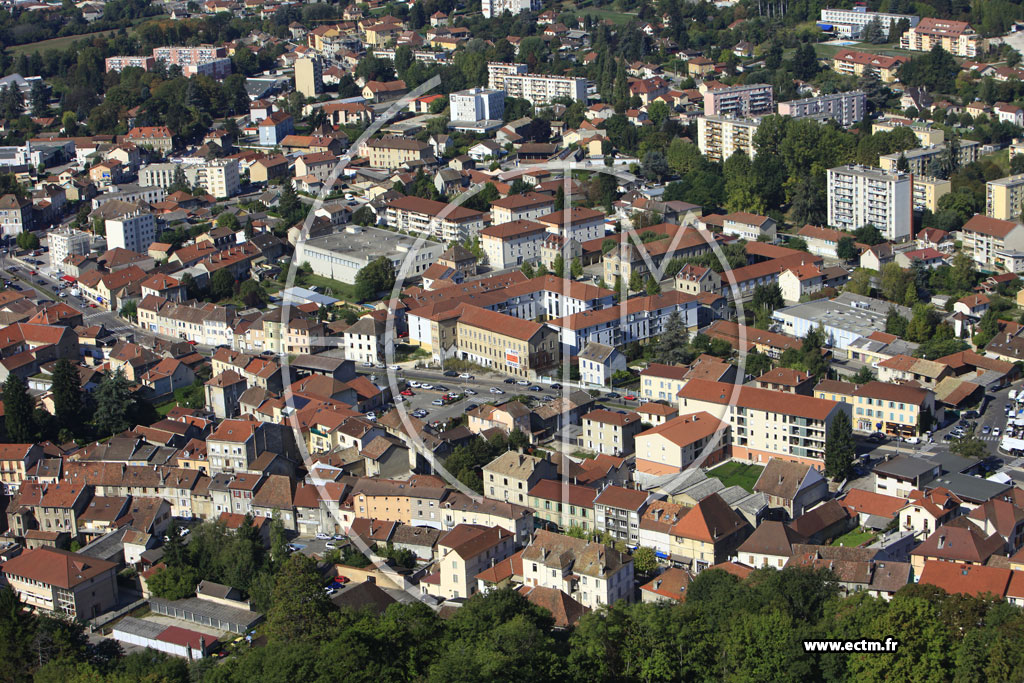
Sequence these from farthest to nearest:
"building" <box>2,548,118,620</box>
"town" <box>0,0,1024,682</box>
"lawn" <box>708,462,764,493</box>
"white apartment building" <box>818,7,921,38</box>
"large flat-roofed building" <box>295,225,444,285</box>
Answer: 1. "white apartment building" <box>818,7,921,38</box>
2. "large flat-roofed building" <box>295,225,444,285</box>
3. "lawn" <box>708,462,764,493</box>
4. "building" <box>2,548,118,620</box>
5. "town" <box>0,0,1024,682</box>

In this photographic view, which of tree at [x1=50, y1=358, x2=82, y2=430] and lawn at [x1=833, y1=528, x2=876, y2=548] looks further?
tree at [x1=50, y1=358, x2=82, y2=430]

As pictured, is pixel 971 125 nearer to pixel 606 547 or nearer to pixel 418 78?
pixel 418 78

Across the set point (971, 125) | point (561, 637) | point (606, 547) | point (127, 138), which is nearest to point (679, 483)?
point (606, 547)

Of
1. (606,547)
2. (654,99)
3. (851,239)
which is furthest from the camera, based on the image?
(654,99)

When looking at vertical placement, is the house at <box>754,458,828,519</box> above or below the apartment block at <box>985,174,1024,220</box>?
below

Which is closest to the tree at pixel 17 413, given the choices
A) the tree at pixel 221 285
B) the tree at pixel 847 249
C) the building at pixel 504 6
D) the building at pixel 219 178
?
the tree at pixel 221 285

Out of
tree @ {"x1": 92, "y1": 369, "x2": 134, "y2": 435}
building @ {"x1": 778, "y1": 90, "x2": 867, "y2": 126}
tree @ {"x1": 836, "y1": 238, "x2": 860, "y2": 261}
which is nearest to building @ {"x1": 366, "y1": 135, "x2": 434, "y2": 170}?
building @ {"x1": 778, "y1": 90, "x2": 867, "y2": 126}

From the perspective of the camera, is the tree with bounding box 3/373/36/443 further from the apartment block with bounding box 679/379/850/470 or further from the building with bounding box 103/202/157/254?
the apartment block with bounding box 679/379/850/470
